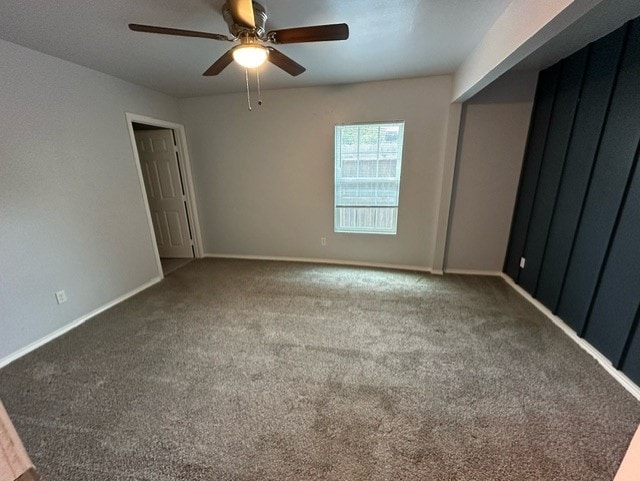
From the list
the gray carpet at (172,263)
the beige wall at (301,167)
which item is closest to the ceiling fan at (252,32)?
the beige wall at (301,167)

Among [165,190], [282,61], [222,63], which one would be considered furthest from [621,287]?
[165,190]

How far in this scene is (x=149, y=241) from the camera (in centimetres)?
330

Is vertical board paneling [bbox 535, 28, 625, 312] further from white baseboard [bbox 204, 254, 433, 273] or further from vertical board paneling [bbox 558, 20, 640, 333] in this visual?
white baseboard [bbox 204, 254, 433, 273]

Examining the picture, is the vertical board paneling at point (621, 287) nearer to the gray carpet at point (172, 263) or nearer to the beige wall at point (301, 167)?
the beige wall at point (301, 167)

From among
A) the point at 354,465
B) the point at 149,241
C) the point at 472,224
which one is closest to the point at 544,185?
the point at 472,224

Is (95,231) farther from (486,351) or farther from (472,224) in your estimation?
(472,224)

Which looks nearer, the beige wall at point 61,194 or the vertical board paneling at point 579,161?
the vertical board paneling at point 579,161

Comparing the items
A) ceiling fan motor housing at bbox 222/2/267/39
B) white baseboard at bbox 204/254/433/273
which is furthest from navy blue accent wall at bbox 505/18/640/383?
ceiling fan motor housing at bbox 222/2/267/39

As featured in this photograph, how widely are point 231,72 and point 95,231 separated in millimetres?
2204

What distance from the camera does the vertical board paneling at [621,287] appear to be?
5.56ft

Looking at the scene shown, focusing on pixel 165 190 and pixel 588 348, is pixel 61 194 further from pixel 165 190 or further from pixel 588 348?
pixel 588 348

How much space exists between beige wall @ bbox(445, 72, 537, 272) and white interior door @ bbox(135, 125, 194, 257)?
155 inches

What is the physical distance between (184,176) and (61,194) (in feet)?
5.40

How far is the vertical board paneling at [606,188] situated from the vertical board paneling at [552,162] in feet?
1.29
